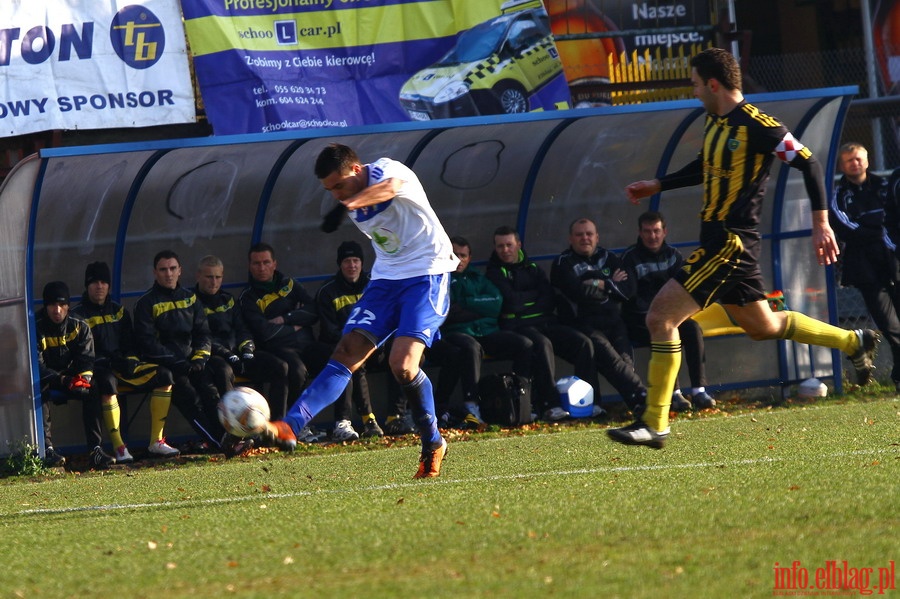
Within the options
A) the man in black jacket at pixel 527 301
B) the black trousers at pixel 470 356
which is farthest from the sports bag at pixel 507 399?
the man in black jacket at pixel 527 301

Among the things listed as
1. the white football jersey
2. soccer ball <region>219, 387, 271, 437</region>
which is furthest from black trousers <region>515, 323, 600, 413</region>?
Result: soccer ball <region>219, 387, 271, 437</region>

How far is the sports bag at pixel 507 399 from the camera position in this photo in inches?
438

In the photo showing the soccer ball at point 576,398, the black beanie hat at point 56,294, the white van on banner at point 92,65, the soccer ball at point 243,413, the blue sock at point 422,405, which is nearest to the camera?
the soccer ball at point 243,413

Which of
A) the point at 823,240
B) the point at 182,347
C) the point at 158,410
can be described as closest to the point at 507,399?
the point at 182,347

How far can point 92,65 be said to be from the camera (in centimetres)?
1395

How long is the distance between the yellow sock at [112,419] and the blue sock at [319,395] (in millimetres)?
4480

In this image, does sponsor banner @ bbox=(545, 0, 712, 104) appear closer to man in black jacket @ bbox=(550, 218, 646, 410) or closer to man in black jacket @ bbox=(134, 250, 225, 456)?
man in black jacket @ bbox=(550, 218, 646, 410)

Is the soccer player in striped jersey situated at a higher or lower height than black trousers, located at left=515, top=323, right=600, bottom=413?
higher

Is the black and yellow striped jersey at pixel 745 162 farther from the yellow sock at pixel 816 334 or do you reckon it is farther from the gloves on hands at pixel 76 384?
the gloves on hands at pixel 76 384

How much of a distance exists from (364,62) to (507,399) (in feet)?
16.4

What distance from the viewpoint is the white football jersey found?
7020 millimetres

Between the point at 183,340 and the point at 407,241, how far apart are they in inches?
179

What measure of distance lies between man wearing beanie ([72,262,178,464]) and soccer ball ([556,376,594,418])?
332 cm

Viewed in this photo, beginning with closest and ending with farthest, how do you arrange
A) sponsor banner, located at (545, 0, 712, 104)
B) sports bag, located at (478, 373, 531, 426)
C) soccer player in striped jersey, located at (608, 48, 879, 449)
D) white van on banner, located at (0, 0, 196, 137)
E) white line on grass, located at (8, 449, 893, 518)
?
Result: soccer player in striped jersey, located at (608, 48, 879, 449) → white line on grass, located at (8, 449, 893, 518) → sports bag, located at (478, 373, 531, 426) → white van on banner, located at (0, 0, 196, 137) → sponsor banner, located at (545, 0, 712, 104)
